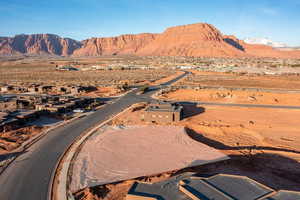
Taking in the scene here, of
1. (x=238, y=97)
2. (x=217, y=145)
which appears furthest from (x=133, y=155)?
(x=238, y=97)

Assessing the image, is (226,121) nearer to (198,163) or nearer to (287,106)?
(198,163)

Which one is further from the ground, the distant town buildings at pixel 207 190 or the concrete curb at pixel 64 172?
the distant town buildings at pixel 207 190

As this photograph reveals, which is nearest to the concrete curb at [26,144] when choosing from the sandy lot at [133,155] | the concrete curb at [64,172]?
the concrete curb at [64,172]

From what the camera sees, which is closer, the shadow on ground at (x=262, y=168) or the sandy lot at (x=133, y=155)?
the shadow on ground at (x=262, y=168)

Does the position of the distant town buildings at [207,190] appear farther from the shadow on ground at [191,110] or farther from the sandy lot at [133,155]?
the shadow on ground at [191,110]

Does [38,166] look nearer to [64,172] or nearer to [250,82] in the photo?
[64,172]

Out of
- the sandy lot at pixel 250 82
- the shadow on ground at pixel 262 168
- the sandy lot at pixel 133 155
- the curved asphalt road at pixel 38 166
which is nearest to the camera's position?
the curved asphalt road at pixel 38 166

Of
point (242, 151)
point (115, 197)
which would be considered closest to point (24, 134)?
point (115, 197)

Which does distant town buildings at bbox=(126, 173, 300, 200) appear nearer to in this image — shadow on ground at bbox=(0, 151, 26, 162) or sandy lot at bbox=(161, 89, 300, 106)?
shadow on ground at bbox=(0, 151, 26, 162)
